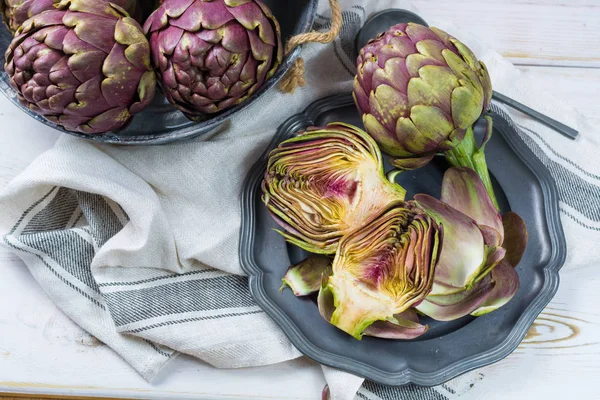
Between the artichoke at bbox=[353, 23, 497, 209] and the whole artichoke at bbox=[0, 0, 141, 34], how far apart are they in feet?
1.12

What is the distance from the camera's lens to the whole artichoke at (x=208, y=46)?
925 mm

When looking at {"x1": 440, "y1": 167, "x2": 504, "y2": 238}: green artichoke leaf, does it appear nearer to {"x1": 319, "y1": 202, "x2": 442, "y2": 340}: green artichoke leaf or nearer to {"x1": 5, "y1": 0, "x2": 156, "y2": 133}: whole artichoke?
{"x1": 319, "y1": 202, "x2": 442, "y2": 340}: green artichoke leaf

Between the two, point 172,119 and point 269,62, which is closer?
point 269,62

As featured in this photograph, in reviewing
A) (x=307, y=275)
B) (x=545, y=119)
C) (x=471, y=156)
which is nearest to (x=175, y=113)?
(x=307, y=275)

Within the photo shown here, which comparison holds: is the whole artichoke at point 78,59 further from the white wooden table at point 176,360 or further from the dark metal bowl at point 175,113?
the white wooden table at point 176,360

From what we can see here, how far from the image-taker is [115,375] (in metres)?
1.09

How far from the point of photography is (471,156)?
1.07 m

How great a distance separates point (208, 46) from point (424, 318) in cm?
51

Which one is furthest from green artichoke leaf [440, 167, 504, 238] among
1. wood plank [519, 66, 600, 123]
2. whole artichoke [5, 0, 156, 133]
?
whole artichoke [5, 0, 156, 133]

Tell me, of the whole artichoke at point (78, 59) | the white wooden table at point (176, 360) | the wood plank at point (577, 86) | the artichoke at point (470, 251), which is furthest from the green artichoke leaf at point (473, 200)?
the whole artichoke at point (78, 59)

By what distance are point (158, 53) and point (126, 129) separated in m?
0.18

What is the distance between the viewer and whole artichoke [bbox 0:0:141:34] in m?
0.97

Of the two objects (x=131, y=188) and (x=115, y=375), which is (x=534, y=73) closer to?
(x=131, y=188)

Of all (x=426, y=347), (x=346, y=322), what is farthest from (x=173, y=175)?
(x=426, y=347)
